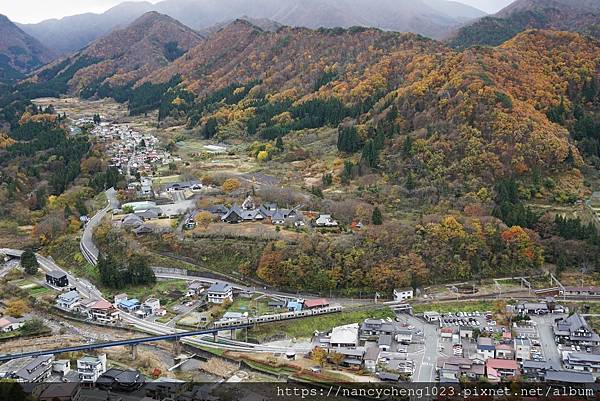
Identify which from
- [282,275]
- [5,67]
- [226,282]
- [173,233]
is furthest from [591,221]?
[5,67]

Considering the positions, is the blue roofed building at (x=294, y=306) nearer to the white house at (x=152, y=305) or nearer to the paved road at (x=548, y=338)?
the white house at (x=152, y=305)

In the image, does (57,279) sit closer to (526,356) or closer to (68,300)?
(68,300)

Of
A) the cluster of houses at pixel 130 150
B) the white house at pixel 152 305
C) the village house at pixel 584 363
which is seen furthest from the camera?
the cluster of houses at pixel 130 150

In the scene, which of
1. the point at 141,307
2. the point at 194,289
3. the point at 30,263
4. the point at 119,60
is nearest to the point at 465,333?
the point at 194,289

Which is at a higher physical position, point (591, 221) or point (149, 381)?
point (591, 221)

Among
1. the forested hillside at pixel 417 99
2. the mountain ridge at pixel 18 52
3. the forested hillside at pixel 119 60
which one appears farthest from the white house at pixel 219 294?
the mountain ridge at pixel 18 52

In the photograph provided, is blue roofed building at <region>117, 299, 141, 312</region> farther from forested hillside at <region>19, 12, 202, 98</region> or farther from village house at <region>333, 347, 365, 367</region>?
forested hillside at <region>19, 12, 202, 98</region>

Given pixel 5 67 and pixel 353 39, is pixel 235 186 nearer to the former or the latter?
pixel 353 39
